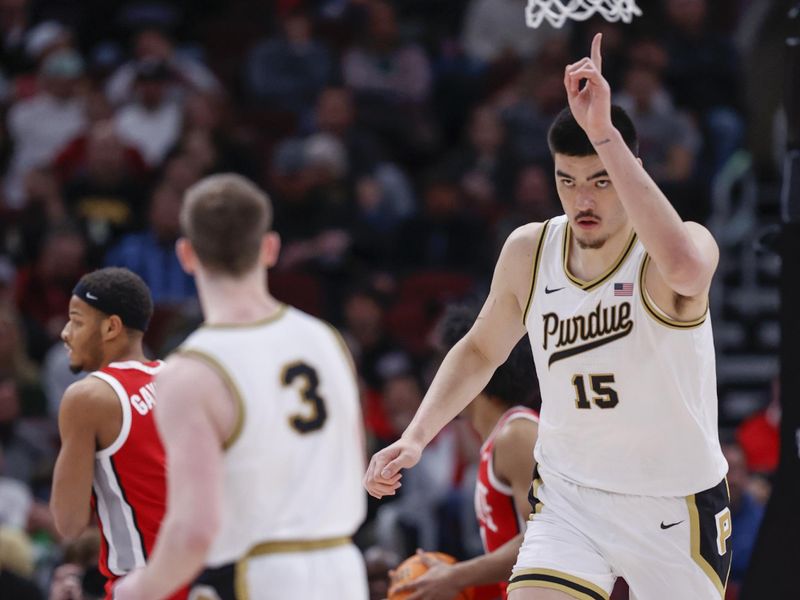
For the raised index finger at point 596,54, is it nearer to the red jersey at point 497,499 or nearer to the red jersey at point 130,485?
the red jersey at point 497,499

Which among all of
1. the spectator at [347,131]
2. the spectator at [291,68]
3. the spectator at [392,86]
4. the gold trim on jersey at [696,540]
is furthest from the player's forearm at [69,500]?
the spectator at [291,68]

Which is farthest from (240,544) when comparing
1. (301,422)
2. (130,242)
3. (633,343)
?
(130,242)

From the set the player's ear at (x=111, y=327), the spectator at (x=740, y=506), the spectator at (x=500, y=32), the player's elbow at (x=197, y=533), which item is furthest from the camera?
the spectator at (x=500, y=32)

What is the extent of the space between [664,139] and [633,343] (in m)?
8.77

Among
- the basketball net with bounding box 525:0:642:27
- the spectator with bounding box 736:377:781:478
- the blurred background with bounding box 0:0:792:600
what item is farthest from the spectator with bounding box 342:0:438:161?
the basketball net with bounding box 525:0:642:27

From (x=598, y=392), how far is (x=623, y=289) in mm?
381

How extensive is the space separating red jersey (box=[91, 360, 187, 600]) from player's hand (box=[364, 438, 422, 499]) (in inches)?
35.6

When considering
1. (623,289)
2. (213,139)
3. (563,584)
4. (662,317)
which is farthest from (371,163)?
(563,584)

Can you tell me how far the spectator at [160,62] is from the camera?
13727mm

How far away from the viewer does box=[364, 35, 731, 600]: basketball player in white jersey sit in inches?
194

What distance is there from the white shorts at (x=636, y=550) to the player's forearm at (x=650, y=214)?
0.92 m

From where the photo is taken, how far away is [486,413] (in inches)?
239

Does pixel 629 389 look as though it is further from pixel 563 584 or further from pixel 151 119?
pixel 151 119

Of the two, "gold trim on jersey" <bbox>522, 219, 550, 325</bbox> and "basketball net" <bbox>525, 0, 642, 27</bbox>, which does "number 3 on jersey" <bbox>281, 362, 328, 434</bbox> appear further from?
"basketball net" <bbox>525, 0, 642, 27</bbox>
